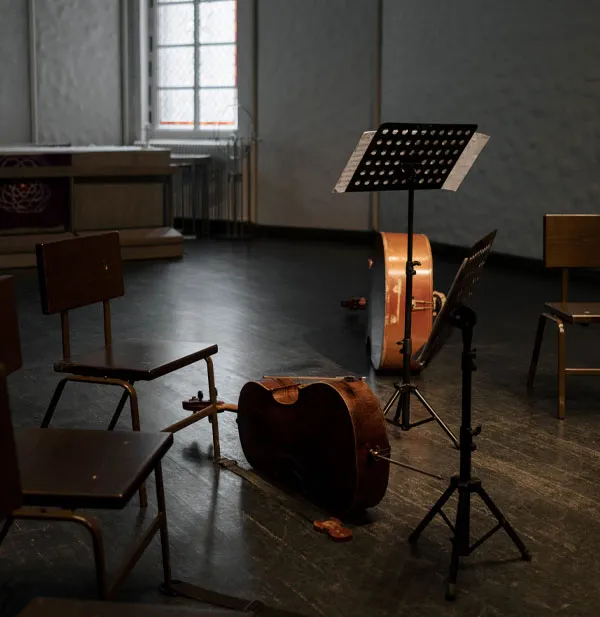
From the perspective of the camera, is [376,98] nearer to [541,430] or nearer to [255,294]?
[255,294]

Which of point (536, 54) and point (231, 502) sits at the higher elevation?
point (536, 54)

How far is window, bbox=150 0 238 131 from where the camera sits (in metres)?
11.1

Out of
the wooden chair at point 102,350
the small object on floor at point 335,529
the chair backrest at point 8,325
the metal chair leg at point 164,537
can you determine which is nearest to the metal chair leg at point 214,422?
the wooden chair at point 102,350

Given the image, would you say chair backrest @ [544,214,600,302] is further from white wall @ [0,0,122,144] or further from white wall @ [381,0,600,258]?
white wall @ [0,0,122,144]

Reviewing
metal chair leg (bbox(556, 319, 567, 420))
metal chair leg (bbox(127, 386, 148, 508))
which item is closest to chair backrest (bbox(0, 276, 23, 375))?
metal chair leg (bbox(127, 386, 148, 508))

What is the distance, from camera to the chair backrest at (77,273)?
3.41 meters

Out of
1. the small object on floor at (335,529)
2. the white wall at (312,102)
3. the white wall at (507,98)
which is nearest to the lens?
the small object on floor at (335,529)

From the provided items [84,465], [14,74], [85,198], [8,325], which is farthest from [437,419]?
[14,74]

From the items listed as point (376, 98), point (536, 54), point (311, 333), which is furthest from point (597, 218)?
point (376, 98)

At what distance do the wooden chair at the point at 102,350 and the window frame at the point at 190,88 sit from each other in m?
7.52

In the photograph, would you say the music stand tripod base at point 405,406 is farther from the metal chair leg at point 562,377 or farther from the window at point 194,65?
the window at point 194,65

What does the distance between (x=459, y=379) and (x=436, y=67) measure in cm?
497

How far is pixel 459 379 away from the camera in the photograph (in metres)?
4.95

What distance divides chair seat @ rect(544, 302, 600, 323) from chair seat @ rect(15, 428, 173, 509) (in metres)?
2.28
